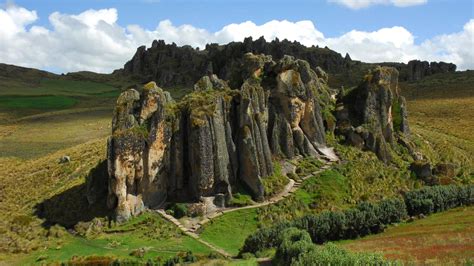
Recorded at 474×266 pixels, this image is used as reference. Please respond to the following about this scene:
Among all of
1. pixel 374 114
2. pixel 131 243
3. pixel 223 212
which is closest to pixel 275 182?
pixel 223 212

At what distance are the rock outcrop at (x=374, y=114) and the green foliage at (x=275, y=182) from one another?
52.5 ft

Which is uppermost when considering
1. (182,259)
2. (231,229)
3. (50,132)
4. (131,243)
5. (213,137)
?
(213,137)

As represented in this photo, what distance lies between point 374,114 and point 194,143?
31.4 metres

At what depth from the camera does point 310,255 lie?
36.5 m

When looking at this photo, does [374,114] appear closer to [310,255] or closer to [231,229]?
[231,229]

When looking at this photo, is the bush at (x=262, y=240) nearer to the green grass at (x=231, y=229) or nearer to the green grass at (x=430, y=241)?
the green grass at (x=231, y=229)

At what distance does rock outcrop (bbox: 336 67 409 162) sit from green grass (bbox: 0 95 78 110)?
12558cm

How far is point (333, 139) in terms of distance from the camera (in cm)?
7662

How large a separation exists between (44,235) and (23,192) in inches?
731

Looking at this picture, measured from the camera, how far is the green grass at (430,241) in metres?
45.2

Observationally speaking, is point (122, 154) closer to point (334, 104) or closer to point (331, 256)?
point (331, 256)

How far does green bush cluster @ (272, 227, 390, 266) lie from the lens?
33406 mm

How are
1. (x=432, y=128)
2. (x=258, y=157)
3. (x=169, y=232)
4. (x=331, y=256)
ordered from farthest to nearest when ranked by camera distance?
(x=432, y=128) → (x=258, y=157) → (x=169, y=232) → (x=331, y=256)

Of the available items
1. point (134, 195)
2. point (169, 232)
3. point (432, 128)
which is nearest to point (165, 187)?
point (134, 195)
